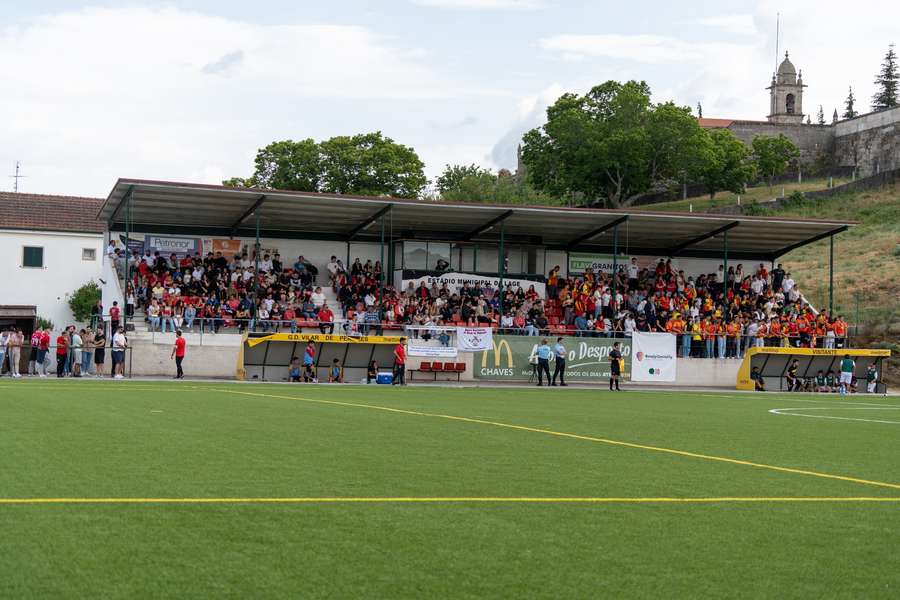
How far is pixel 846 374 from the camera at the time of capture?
38.3 metres

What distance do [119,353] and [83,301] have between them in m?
26.6

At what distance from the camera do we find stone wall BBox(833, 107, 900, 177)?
10150 cm

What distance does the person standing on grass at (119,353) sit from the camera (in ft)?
108

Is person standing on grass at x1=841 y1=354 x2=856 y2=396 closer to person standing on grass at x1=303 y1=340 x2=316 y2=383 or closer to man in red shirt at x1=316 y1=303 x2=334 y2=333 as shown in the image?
man in red shirt at x1=316 y1=303 x2=334 y2=333

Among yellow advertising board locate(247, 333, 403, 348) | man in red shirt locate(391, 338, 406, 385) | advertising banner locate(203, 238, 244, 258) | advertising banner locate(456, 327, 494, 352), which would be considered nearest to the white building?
advertising banner locate(203, 238, 244, 258)

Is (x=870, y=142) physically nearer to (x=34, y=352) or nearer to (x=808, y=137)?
(x=808, y=137)

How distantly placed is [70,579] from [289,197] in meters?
33.9

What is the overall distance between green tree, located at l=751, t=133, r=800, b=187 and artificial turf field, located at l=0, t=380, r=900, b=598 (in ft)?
310

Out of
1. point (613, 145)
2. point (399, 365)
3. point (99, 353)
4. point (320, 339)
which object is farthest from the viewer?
point (613, 145)

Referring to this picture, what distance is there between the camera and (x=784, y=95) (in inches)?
5866

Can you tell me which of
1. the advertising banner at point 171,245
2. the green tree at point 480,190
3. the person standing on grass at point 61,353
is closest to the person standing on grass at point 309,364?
the person standing on grass at point 61,353

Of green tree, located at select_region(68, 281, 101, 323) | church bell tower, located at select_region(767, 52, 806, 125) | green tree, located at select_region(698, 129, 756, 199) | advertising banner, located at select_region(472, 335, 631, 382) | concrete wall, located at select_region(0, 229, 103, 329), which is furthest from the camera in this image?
church bell tower, located at select_region(767, 52, 806, 125)

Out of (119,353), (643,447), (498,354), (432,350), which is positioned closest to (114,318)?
(119,353)

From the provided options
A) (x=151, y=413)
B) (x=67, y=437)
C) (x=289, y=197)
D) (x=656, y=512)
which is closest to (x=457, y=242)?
(x=289, y=197)
